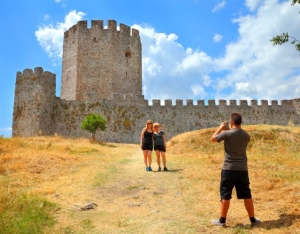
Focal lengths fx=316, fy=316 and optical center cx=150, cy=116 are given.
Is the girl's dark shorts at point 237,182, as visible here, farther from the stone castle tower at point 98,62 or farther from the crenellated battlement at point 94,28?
the crenellated battlement at point 94,28

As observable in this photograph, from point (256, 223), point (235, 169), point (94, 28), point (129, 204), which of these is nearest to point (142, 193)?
point (129, 204)

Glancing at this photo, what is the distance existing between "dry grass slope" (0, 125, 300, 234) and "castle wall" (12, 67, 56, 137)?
1248 cm

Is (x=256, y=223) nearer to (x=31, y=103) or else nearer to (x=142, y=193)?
(x=142, y=193)

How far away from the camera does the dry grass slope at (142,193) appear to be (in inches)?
209

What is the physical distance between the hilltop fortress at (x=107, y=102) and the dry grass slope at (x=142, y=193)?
13.5 m

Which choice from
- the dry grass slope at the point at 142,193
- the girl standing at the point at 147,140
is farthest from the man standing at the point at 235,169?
the girl standing at the point at 147,140

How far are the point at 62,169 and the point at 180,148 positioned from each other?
24.0ft

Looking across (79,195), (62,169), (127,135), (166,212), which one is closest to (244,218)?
(166,212)

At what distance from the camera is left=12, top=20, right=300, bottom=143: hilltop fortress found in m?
26.0

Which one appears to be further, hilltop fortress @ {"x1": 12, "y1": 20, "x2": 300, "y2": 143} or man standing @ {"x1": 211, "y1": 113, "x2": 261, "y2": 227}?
hilltop fortress @ {"x1": 12, "y1": 20, "x2": 300, "y2": 143}

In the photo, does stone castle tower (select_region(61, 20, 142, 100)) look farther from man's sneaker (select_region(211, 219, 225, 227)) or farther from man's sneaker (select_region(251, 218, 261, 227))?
man's sneaker (select_region(251, 218, 261, 227))

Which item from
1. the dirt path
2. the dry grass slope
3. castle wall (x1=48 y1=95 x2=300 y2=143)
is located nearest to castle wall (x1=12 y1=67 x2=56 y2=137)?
castle wall (x1=48 y1=95 x2=300 y2=143)

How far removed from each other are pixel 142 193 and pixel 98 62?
83.2ft

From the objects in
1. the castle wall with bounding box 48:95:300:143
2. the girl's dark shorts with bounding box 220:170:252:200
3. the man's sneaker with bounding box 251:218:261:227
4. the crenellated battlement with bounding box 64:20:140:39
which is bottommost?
the man's sneaker with bounding box 251:218:261:227
